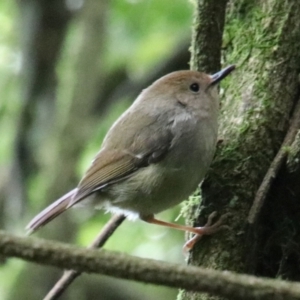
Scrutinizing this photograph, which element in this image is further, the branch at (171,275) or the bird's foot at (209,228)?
the bird's foot at (209,228)

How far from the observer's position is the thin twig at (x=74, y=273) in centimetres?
265

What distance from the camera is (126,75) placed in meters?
5.89

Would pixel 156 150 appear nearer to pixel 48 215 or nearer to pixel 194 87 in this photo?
pixel 194 87

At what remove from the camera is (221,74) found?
2.97 meters

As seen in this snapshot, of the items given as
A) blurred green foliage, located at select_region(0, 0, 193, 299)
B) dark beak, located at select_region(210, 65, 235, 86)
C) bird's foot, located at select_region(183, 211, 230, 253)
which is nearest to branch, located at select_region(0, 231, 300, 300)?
bird's foot, located at select_region(183, 211, 230, 253)

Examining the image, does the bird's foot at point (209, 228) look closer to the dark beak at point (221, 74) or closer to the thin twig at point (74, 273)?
the thin twig at point (74, 273)

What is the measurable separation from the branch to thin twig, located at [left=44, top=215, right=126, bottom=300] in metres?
1.27

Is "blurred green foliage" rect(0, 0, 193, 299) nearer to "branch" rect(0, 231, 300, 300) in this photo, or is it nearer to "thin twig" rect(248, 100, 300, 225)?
"thin twig" rect(248, 100, 300, 225)

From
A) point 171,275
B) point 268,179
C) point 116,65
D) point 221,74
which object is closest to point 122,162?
point 221,74

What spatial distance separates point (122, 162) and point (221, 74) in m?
0.75

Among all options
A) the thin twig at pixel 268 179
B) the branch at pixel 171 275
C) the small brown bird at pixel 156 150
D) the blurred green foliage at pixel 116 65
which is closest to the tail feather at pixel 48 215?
the small brown bird at pixel 156 150

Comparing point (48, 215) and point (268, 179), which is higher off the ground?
point (268, 179)

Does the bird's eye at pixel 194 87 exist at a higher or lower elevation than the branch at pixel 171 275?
higher

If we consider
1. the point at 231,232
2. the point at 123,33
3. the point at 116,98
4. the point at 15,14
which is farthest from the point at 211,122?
the point at 123,33
